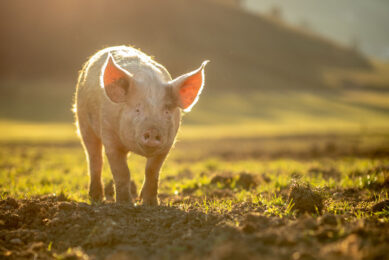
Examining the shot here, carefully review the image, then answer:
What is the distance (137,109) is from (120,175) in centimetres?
101

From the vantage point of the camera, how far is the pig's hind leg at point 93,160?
6.39m

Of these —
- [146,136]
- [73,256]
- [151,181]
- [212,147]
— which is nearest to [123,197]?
[151,181]

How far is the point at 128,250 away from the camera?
349 centimetres

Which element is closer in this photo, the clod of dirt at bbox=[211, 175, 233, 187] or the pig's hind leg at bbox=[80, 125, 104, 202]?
the pig's hind leg at bbox=[80, 125, 104, 202]

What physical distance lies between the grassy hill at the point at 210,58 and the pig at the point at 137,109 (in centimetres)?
2996

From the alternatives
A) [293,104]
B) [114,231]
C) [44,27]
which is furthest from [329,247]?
[44,27]

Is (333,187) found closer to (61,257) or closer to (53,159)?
(61,257)

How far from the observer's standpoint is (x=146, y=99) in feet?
16.2

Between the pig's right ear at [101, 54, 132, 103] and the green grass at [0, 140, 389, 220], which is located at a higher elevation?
the pig's right ear at [101, 54, 132, 103]

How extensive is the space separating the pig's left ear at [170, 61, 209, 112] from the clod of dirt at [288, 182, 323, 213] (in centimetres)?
173

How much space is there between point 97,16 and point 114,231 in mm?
79702

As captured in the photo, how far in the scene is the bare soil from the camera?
9.94ft

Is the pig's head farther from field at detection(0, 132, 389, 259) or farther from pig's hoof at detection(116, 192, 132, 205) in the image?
field at detection(0, 132, 389, 259)

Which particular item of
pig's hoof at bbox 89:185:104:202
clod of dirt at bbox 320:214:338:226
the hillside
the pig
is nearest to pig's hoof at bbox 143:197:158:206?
the pig
